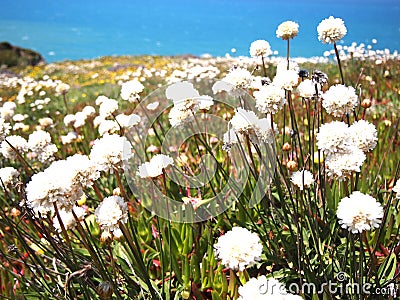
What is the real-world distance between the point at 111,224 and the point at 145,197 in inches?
52.1

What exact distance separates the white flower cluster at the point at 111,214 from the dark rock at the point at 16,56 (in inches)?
829

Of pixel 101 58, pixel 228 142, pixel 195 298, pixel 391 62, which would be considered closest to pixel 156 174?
pixel 228 142

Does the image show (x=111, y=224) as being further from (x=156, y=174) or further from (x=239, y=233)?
(x=239, y=233)

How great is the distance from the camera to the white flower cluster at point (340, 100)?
5.05ft

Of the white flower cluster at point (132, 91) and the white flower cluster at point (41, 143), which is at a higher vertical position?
the white flower cluster at point (132, 91)

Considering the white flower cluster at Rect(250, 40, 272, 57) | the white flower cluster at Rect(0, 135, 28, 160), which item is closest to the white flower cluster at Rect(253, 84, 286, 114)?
the white flower cluster at Rect(250, 40, 272, 57)

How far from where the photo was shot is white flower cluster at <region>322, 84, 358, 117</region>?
1.54m

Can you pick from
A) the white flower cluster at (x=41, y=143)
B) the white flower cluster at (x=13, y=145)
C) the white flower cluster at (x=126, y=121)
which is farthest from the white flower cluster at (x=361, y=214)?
the white flower cluster at (x=13, y=145)

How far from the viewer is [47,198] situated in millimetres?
1329

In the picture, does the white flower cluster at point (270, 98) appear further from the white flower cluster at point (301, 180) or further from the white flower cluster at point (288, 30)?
the white flower cluster at point (288, 30)

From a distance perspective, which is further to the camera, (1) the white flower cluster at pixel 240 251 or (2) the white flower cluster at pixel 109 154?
(2) the white flower cluster at pixel 109 154

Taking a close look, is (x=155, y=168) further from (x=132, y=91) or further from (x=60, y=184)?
(x=132, y=91)

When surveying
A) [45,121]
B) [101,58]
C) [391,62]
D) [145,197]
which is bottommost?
[145,197]

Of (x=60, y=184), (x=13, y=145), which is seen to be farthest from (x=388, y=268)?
(x=13, y=145)
